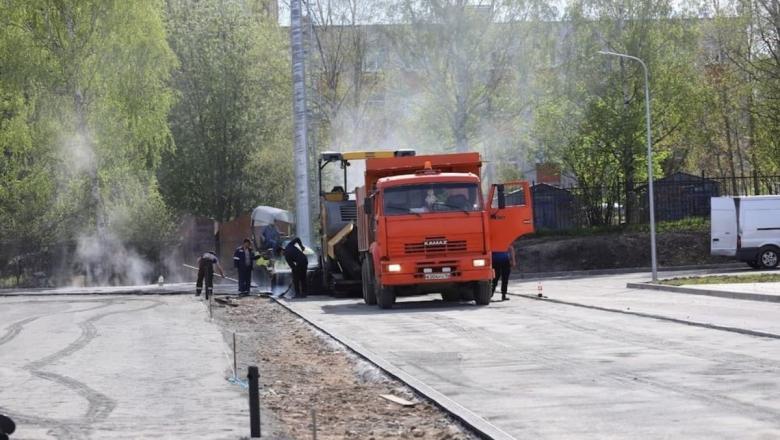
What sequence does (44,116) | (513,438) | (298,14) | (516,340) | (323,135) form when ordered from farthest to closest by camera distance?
(323,135)
(44,116)
(298,14)
(516,340)
(513,438)

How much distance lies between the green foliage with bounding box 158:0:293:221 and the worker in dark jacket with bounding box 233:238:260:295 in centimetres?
2025

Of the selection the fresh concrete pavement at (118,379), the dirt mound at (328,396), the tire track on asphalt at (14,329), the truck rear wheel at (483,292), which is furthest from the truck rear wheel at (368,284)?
the tire track on asphalt at (14,329)

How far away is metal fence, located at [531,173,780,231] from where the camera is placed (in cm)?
5384

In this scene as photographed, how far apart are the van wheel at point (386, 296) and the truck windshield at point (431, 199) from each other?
161cm

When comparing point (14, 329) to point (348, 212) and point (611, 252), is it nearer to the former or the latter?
point (348, 212)

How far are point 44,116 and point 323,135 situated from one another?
18.5 m

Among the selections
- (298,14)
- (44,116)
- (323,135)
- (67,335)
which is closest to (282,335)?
(67,335)

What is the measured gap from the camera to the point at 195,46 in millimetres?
56000

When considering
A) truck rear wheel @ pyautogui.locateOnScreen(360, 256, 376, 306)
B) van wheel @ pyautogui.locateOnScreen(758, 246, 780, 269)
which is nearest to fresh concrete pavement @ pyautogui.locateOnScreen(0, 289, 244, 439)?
truck rear wheel @ pyautogui.locateOnScreen(360, 256, 376, 306)

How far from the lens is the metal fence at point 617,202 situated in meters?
53.8

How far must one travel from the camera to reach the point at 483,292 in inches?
1062

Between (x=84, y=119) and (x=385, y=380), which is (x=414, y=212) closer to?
(x=385, y=380)

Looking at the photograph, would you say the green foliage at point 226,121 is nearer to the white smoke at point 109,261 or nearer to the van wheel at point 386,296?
the white smoke at point 109,261

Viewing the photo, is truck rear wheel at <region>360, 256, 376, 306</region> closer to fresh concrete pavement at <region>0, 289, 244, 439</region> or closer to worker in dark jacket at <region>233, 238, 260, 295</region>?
fresh concrete pavement at <region>0, 289, 244, 439</region>
